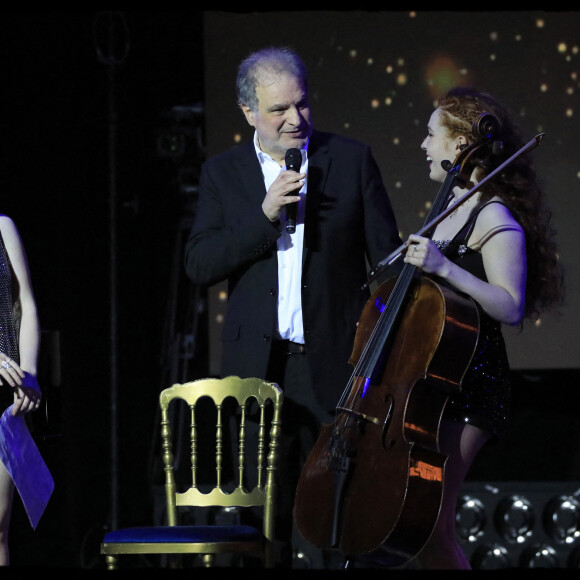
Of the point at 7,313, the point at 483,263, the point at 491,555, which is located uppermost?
the point at 483,263

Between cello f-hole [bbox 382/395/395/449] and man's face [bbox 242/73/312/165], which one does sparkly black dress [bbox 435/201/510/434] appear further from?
man's face [bbox 242/73/312/165]

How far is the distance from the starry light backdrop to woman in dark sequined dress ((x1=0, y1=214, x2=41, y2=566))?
1546 millimetres

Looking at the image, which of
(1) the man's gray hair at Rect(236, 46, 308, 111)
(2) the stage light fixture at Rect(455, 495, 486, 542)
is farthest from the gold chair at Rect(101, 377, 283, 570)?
(2) the stage light fixture at Rect(455, 495, 486, 542)

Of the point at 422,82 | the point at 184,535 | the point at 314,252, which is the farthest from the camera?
the point at 422,82

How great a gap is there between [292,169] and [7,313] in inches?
37.7

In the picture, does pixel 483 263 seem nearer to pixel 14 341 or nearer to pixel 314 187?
pixel 314 187

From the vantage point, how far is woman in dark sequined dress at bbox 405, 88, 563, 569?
261 cm

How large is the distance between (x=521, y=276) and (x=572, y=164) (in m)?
1.81

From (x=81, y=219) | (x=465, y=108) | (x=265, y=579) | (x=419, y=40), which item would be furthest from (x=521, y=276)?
(x=81, y=219)

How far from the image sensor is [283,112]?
290cm

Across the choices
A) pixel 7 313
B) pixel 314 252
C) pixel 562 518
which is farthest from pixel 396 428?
pixel 562 518

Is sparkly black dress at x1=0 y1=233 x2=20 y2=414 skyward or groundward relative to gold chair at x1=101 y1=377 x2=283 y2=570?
skyward

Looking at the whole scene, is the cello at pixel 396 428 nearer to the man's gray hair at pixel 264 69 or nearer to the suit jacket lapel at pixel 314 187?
the suit jacket lapel at pixel 314 187

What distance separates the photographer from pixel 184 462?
4715 millimetres
